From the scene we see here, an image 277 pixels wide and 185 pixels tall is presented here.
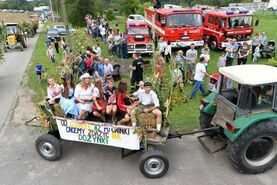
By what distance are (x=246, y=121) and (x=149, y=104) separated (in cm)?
197

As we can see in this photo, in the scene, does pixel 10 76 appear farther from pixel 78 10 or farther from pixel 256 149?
pixel 256 149

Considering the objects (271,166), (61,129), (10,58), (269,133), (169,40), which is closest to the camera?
(269,133)

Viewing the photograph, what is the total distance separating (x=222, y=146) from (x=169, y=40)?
9.30 m

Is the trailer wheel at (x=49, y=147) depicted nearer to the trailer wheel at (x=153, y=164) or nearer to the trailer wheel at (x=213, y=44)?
the trailer wheel at (x=153, y=164)

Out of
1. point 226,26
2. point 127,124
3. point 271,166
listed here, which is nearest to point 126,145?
point 127,124

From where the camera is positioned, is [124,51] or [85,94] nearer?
[85,94]

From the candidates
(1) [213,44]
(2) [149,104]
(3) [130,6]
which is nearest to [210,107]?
(2) [149,104]

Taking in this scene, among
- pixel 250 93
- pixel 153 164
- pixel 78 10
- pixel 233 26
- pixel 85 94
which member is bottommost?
pixel 153 164

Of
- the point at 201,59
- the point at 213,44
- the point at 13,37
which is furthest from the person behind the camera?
the point at 13,37

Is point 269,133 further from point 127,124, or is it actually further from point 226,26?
point 226,26

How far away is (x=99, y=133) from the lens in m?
5.61

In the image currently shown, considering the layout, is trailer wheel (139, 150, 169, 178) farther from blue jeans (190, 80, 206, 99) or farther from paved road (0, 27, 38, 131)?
paved road (0, 27, 38, 131)

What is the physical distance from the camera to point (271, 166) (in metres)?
5.52

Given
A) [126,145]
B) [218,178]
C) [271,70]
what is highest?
[271,70]
